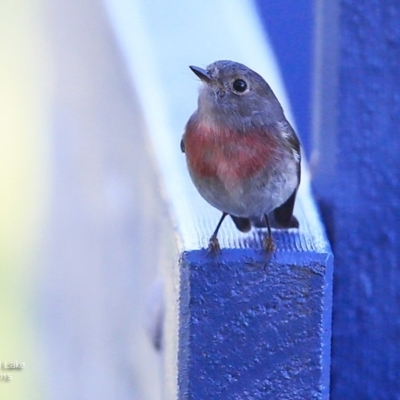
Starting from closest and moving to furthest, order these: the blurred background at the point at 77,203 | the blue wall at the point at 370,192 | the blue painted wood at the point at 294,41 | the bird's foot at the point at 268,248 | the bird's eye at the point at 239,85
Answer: the bird's foot at the point at 268,248
the blue wall at the point at 370,192
the bird's eye at the point at 239,85
the blurred background at the point at 77,203
the blue painted wood at the point at 294,41

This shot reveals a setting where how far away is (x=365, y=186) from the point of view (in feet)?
7.23

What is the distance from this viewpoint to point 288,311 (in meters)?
1.72

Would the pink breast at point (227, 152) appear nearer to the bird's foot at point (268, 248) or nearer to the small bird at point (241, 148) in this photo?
the small bird at point (241, 148)

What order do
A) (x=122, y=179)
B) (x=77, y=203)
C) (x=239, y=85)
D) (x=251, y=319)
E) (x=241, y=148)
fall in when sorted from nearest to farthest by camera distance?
(x=251, y=319), (x=241, y=148), (x=239, y=85), (x=122, y=179), (x=77, y=203)

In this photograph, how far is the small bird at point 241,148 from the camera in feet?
7.14

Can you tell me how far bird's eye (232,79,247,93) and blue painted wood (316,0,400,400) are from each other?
19cm

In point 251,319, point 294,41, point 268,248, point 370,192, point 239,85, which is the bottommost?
point 251,319

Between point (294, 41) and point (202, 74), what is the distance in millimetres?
1300

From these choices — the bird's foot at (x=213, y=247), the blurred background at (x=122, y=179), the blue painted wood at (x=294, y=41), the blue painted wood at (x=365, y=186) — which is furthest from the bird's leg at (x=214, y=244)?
the blue painted wood at (x=294, y=41)

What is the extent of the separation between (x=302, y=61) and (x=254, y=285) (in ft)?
5.98

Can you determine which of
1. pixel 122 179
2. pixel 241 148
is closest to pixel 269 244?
pixel 241 148

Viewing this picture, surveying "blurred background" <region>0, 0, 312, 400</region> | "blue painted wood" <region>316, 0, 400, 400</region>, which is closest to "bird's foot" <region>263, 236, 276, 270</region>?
"blurred background" <region>0, 0, 312, 400</region>

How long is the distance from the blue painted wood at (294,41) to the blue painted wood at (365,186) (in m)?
1.04

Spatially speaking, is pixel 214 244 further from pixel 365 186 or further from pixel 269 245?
pixel 365 186
